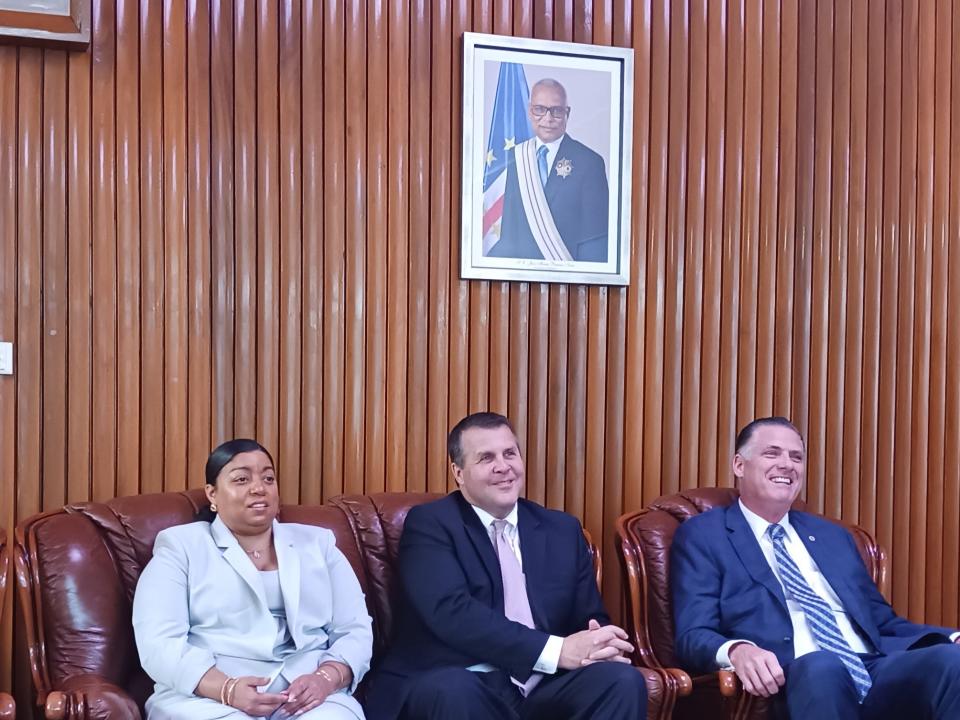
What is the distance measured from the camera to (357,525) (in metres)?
3.77

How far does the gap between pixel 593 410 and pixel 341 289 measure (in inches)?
44.7

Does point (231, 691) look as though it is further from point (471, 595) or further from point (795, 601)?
point (795, 601)

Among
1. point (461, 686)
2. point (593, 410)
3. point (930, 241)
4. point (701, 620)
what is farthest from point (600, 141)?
point (461, 686)

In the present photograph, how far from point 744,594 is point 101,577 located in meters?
2.06

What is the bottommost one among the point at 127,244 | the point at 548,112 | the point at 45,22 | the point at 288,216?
the point at 127,244

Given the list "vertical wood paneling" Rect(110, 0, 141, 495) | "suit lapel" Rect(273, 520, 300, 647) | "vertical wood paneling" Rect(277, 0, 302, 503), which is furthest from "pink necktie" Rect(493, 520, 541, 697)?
"vertical wood paneling" Rect(110, 0, 141, 495)

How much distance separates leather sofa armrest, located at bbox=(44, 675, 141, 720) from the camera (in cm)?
283

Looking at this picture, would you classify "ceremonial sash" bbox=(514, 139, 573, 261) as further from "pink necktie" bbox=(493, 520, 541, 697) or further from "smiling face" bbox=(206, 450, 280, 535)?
"smiling face" bbox=(206, 450, 280, 535)

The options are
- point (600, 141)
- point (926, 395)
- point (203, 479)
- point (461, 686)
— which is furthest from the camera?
point (926, 395)

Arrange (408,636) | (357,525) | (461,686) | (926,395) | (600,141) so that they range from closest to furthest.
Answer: (461,686)
(408,636)
(357,525)
(600,141)
(926,395)

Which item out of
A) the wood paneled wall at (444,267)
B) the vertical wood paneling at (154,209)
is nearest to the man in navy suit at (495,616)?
the wood paneled wall at (444,267)

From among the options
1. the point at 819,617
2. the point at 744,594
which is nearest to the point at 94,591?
the point at 744,594

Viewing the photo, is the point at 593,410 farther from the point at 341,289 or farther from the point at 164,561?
the point at 164,561

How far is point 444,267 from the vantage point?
14.1ft
